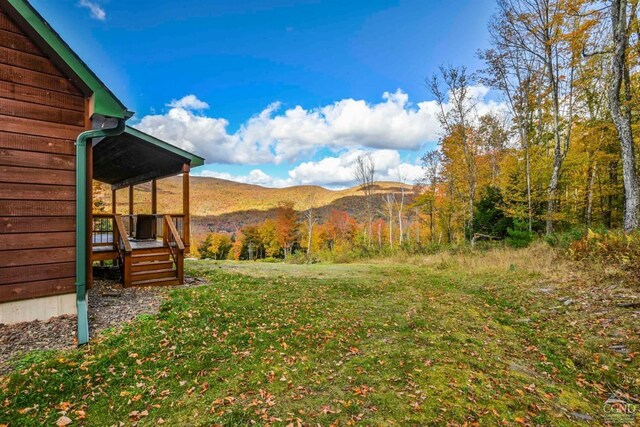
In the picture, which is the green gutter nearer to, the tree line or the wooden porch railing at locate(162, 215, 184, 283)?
the wooden porch railing at locate(162, 215, 184, 283)

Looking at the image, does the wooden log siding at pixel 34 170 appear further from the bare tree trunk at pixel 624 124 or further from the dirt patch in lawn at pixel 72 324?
the bare tree trunk at pixel 624 124

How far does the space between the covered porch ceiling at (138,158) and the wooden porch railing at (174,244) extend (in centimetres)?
185

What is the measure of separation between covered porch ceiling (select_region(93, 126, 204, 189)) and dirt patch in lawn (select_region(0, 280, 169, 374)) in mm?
3763

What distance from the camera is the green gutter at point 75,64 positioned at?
4.38 meters

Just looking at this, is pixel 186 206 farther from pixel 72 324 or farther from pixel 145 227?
pixel 72 324

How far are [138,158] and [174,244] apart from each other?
3156 millimetres

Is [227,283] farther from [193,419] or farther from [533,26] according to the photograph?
[533,26]

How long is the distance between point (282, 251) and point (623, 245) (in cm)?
4252

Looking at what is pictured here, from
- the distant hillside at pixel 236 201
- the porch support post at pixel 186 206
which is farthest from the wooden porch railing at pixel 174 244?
the distant hillside at pixel 236 201

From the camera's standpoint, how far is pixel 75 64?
4762 millimetres

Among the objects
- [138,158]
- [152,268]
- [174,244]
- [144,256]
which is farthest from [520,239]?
[138,158]

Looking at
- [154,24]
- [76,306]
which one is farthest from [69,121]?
[154,24]

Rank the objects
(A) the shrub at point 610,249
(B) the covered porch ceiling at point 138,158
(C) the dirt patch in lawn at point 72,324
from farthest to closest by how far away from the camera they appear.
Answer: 1. (B) the covered porch ceiling at point 138,158
2. (A) the shrub at point 610,249
3. (C) the dirt patch in lawn at point 72,324

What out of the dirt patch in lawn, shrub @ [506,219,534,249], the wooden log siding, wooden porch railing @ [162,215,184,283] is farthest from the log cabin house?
shrub @ [506,219,534,249]
